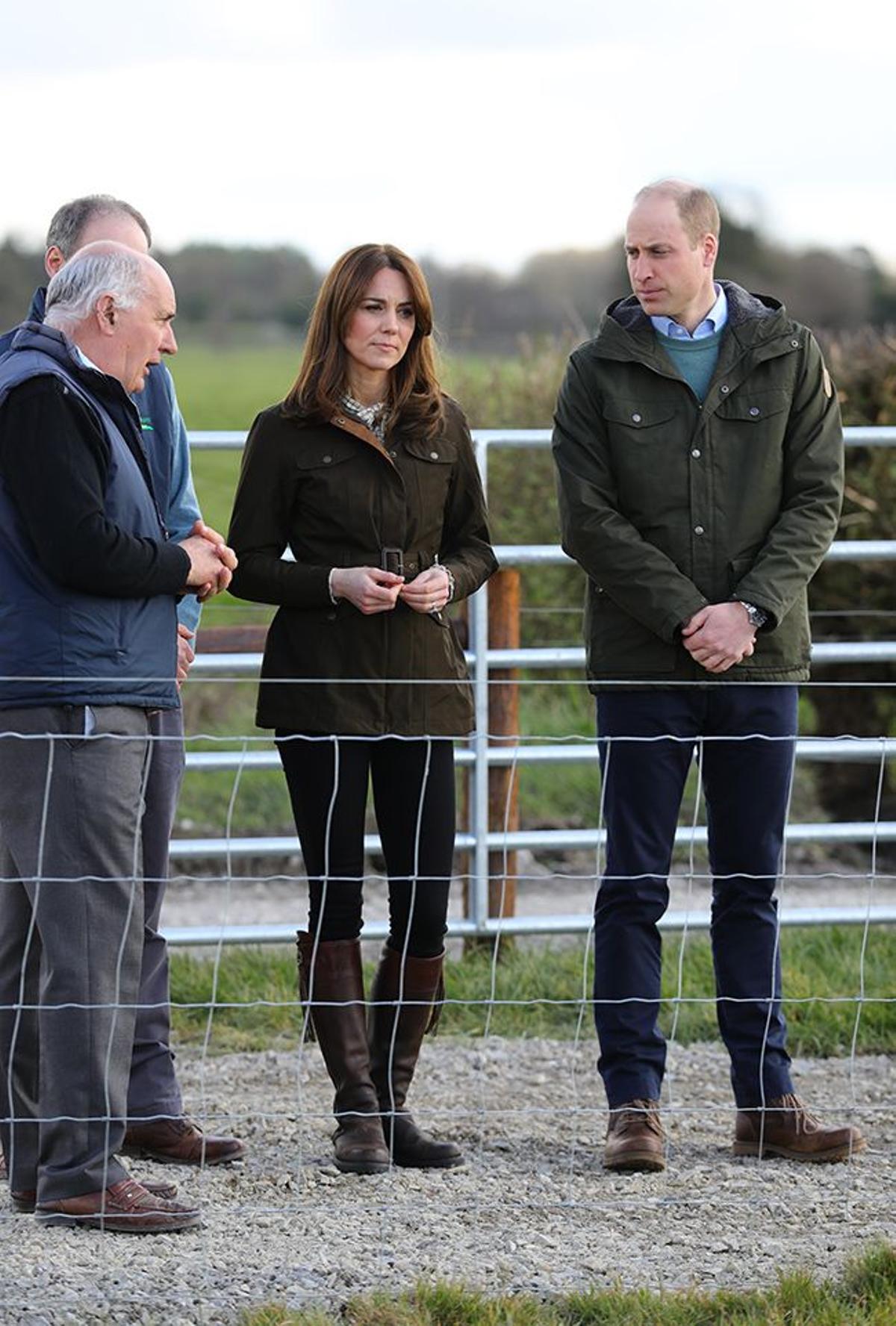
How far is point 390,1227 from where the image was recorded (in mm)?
4305

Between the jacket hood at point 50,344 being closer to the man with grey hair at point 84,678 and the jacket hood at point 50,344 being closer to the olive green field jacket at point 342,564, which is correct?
the man with grey hair at point 84,678

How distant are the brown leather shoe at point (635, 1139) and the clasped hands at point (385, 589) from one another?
125cm

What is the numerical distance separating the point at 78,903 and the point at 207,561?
2.44 feet

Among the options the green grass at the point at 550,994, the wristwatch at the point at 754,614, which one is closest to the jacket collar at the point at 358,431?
the wristwatch at the point at 754,614

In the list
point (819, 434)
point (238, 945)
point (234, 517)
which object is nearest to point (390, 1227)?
point (234, 517)

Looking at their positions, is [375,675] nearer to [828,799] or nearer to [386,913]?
[386,913]

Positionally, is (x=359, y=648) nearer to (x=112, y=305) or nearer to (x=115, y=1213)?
(x=112, y=305)

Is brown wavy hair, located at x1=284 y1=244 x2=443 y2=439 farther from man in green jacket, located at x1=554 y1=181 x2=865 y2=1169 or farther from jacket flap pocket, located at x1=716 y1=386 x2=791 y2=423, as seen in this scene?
jacket flap pocket, located at x1=716 y1=386 x2=791 y2=423

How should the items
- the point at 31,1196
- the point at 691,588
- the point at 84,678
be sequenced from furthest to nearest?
the point at 691,588
the point at 31,1196
the point at 84,678

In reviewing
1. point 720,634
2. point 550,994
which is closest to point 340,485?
point 720,634

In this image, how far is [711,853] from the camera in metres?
4.96

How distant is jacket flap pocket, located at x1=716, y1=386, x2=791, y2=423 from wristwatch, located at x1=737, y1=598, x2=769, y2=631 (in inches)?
17.4

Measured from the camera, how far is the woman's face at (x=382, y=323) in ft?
15.5

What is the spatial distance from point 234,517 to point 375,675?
0.52 m
